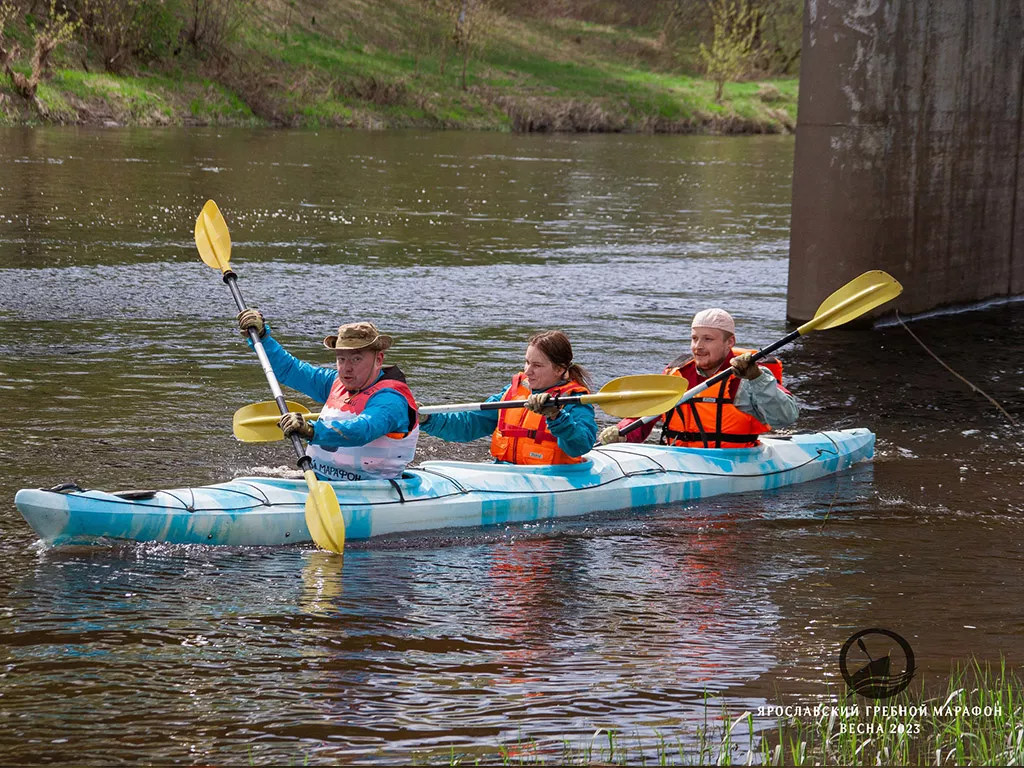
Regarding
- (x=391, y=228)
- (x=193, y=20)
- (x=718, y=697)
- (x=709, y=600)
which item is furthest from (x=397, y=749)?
(x=193, y=20)

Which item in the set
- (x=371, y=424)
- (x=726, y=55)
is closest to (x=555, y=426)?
(x=371, y=424)

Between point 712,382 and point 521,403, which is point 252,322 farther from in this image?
point 712,382

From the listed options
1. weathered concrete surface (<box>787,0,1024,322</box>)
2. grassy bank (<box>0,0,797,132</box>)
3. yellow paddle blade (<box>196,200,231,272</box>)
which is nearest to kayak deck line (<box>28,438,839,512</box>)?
yellow paddle blade (<box>196,200,231,272</box>)

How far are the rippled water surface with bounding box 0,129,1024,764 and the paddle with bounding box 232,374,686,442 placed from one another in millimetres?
550

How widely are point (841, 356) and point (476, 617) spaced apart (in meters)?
6.29

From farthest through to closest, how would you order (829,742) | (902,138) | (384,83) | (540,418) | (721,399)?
(384,83) < (902,138) < (721,399) < (540,418) < (829,742)

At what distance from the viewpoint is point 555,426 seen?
602 centimetres

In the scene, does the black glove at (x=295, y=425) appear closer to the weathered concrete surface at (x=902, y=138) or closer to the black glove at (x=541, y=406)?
the black glove at (x=541, y=406)

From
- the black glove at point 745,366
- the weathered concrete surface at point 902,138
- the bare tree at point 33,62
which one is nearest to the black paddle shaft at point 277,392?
the black glove at point 745,366

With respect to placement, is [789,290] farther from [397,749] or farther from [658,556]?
[397,749]

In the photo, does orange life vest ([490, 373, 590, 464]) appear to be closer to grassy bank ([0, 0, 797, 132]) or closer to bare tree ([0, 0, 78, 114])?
grassy bank ([0, 0, 797, 132])

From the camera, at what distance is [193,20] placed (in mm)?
35094

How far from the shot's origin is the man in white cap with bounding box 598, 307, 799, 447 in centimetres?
646

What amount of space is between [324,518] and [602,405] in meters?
1.55
